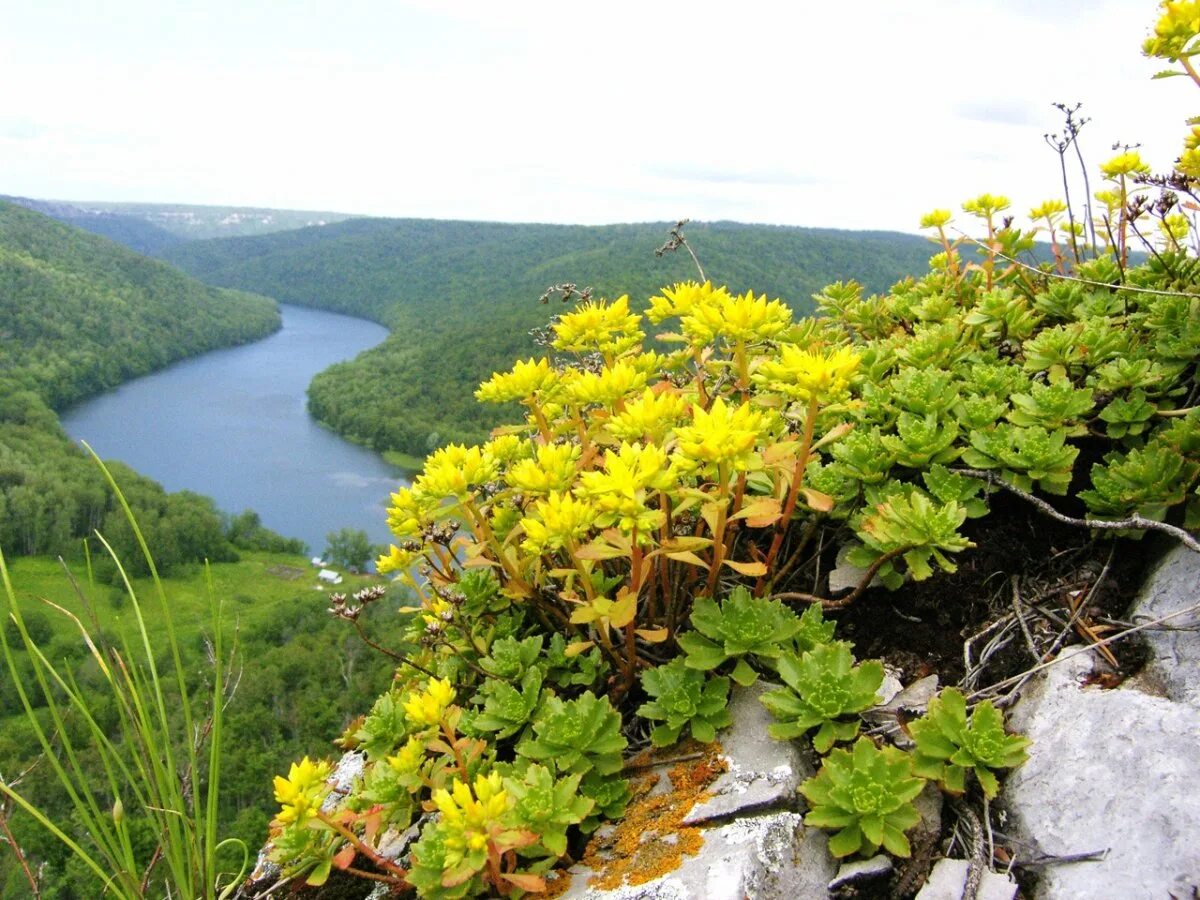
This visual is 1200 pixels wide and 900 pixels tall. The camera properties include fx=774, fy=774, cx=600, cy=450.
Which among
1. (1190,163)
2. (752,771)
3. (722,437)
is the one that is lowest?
(752,771)

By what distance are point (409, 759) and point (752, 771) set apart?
869 mm

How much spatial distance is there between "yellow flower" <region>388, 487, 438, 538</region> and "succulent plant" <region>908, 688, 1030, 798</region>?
142 cm

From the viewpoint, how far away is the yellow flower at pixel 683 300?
2.38m

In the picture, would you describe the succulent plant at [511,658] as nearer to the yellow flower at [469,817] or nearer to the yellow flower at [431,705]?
the yellow flower at [431,705]

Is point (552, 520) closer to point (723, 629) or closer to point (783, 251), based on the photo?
point (723, 629)

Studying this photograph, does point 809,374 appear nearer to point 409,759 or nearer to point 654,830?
point 654,830

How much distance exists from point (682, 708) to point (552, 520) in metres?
0.62

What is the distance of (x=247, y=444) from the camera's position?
4008 inches

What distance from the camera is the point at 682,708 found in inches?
79.4

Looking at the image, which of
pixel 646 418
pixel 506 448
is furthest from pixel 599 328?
pixel 646 418

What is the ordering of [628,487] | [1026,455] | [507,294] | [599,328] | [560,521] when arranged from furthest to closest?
[507,294] < [599,328] < [1026,455] < [560,521] < [628,487]

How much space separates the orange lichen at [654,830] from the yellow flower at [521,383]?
1.09 meters

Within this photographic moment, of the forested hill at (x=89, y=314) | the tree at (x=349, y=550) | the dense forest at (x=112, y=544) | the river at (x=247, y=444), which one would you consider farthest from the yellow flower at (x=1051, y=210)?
the forested hill at (x=89, y=314)

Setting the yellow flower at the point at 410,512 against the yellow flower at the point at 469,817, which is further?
the yellow flower at the point at 410,512
